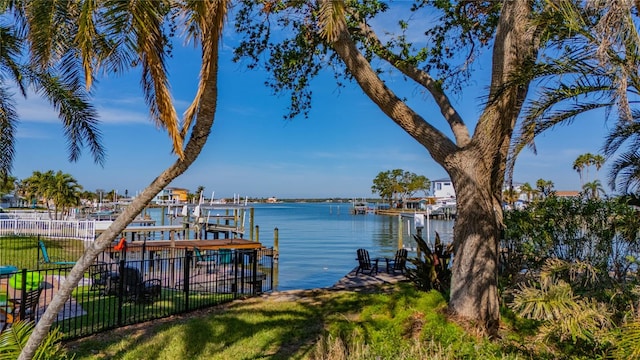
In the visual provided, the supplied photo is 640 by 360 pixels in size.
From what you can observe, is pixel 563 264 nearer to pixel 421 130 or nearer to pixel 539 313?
pixel 539 313

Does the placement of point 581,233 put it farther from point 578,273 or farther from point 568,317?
point 568,317

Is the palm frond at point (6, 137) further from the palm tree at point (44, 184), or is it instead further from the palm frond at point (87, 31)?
the palm tree at point (44, 184)

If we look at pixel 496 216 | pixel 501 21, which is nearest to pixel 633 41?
pixel 501 21

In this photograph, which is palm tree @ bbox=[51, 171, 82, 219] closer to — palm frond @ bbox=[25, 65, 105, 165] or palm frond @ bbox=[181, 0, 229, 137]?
palm frond @ bbox=[25, 65, 105, 165]

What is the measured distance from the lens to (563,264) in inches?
263

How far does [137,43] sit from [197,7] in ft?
2.11

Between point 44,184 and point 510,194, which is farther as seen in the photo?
point 44,184

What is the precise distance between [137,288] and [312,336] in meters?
4.48

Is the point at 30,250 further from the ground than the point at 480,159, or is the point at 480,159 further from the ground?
the point at 480,159

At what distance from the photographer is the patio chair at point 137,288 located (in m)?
9.73

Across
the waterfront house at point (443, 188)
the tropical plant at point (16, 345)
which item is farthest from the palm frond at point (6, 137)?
the waterfront house at point (443, 188)

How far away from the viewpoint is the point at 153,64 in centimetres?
415

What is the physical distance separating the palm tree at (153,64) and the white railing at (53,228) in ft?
66.2

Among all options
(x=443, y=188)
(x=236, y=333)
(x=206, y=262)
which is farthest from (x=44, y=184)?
(x=443, y=188)
